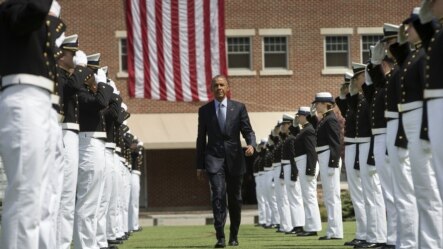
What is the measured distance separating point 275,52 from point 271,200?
1553 cm

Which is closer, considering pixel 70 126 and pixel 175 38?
pixel 70 126

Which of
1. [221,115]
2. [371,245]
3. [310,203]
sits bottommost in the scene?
[371,245]

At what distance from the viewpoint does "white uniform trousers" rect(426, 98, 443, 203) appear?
774 cm

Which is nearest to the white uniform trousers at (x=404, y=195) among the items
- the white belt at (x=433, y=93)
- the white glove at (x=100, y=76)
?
the white belt at (x=433, y=93)

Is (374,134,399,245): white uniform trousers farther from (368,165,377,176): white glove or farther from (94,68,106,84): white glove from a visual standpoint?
(94,68,106,84): white glove

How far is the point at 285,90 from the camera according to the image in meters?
44.7

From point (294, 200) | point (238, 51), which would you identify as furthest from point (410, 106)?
point (238, 51)

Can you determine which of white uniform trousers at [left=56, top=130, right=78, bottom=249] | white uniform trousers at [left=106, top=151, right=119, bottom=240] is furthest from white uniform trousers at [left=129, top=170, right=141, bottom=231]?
white uniform trousers at [left=56, top=130, right=78, bottom=249]

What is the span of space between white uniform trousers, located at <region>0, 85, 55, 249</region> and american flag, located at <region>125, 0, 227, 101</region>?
3033cm

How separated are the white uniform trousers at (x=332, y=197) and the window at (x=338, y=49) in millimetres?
26322

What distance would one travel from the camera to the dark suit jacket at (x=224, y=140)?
52.4 feet

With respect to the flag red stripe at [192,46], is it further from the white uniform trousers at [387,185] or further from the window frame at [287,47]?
the white uniform trousers at [387,185]

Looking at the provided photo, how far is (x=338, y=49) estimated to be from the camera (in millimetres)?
44562

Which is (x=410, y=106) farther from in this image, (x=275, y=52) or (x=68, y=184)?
(x=275, y=52)
